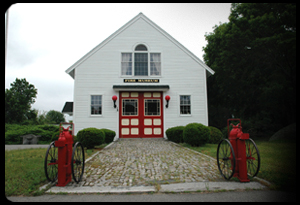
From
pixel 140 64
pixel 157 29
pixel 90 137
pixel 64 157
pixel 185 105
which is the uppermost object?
pixel 157 29

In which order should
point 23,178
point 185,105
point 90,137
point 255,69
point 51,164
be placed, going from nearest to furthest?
point 51,164
point 23,178
point 90,137
point 185,105
point 255,69

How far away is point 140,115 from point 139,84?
230 centimetres

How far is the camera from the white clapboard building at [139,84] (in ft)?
47.0

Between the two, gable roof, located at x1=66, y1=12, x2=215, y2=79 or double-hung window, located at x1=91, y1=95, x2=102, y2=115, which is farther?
gable roof, located at x1=66, y1=12, x2=215, y2=79

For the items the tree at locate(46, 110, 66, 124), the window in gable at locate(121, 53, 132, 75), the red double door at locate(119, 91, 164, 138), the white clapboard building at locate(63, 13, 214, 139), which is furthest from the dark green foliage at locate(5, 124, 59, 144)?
the tree at locate(46, 110, 66, 124)

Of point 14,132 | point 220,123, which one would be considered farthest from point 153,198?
point 220,123

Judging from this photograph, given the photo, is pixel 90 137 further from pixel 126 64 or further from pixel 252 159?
pixel 126 64

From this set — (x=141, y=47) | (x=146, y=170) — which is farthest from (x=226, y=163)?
(x=141, y=47)

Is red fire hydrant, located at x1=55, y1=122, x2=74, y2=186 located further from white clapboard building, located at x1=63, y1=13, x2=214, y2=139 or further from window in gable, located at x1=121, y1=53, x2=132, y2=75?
window in gable, located at x1=121, y1=53, x2=132, y2=75

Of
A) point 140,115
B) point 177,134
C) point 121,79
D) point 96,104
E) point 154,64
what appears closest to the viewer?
point 177,134

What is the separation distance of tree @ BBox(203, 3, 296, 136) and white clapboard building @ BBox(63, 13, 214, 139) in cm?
426

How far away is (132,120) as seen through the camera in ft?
47.7

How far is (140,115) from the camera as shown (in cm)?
1457

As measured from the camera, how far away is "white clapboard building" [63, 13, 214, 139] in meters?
14.3
